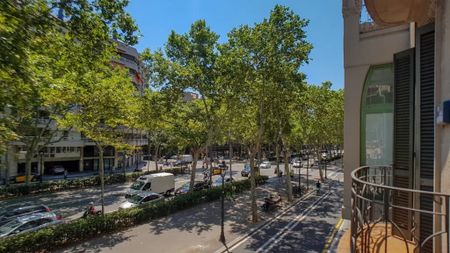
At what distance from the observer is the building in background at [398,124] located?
4445 mm

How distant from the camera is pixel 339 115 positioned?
37.4 m

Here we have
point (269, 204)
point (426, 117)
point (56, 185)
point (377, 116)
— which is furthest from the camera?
point (56, 185)

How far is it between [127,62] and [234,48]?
128ft

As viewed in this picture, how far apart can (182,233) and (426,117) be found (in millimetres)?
15016

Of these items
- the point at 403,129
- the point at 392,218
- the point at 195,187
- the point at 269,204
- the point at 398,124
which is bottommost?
the point at 269,204

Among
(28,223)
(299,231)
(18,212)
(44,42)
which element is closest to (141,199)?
(18,212)

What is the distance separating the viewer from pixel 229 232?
18797mm

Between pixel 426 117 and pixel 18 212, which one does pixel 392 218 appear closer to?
pixel 426 117

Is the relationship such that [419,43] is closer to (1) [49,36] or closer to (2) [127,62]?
(1) [49,36]

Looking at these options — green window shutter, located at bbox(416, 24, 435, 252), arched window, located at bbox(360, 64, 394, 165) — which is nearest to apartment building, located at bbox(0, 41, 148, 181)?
arched window, located at bbox(360, 64, 394, 165)

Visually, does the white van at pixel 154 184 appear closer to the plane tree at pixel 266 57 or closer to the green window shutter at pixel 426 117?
the plane tree at pixel 266 57

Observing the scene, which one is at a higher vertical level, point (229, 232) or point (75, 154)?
point (75, 154)

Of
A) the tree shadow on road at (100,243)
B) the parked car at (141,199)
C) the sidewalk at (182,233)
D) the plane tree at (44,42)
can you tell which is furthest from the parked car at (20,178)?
the plane tree at (44,42)

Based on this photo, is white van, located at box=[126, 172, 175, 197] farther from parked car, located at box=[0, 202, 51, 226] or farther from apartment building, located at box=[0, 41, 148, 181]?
apartment building, located at box=[0, 41, 148, 181]
